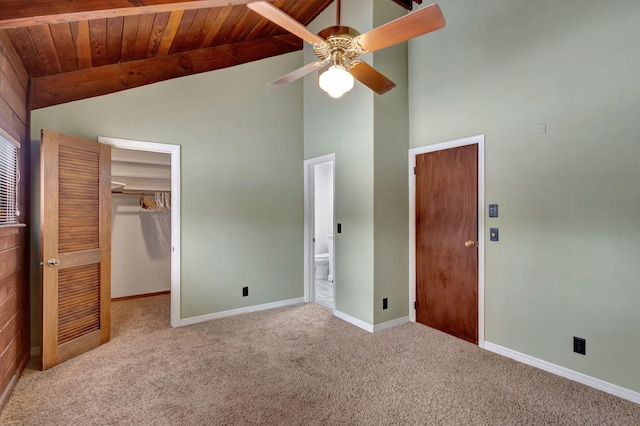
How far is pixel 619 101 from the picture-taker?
222 centimetres

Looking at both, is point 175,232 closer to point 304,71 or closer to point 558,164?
point 304,71

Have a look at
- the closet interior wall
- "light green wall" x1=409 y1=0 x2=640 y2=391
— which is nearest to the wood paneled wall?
the closet interior wall

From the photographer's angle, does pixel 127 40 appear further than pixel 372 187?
No

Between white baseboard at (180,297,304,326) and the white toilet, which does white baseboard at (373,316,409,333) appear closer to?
white baseboard at (180,297,304,326)

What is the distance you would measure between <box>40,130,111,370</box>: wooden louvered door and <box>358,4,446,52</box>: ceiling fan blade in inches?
102

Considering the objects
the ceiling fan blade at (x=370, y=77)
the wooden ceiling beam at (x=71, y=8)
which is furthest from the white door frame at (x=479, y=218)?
the wooden ceiling beam at (x=71, y=8)

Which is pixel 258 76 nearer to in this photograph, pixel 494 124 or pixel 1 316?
pixel 494 124

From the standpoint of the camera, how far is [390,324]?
11.5 feet

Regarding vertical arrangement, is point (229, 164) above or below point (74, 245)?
above

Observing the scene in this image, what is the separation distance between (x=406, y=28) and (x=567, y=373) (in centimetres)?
275

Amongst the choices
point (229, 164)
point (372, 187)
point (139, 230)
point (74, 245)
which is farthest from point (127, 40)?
point (139, 230)

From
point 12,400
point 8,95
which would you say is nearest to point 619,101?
point 8,95

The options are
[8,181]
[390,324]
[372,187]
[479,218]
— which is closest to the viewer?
[8,181]

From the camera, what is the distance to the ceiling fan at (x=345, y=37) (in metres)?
1.67
